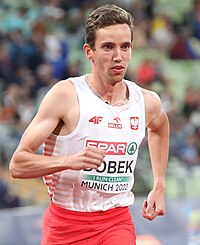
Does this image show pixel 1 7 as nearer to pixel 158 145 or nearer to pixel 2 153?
pixel 2 153

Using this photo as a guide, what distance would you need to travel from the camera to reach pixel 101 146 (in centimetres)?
455

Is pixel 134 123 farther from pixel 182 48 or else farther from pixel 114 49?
pixel 182 48

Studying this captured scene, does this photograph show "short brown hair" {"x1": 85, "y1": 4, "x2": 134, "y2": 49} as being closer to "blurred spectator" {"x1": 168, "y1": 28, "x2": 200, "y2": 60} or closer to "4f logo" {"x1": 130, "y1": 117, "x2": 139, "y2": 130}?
"4f logo" {"x1": 130, "y1": 117, "x2": 139, "y2": 130}

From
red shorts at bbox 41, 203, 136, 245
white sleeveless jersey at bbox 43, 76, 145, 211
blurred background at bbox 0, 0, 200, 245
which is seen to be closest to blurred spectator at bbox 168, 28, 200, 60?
blurred background at bbox 0, 0, 200, 245

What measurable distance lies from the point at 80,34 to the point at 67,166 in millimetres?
7943

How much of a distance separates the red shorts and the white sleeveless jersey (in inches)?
2.0

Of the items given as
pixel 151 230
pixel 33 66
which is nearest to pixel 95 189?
pixel 151 230

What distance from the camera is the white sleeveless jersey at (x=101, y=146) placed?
14.9 ft

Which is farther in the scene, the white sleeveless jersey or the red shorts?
the red shorts

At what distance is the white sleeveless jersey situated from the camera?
4.55 meters

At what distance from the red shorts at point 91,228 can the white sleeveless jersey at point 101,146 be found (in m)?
Answer: 0.05

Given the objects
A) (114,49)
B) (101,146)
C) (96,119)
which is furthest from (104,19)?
(101,146)

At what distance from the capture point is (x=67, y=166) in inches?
163

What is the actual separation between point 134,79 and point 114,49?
22.3 feet
